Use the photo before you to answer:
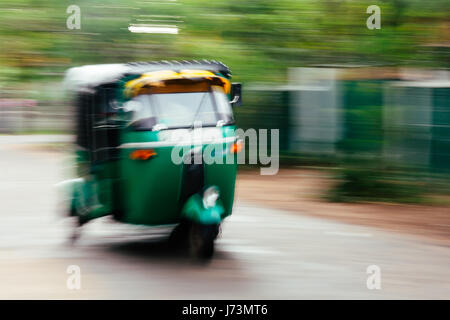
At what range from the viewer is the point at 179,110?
825 centimetres

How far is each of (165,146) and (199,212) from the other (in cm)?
73

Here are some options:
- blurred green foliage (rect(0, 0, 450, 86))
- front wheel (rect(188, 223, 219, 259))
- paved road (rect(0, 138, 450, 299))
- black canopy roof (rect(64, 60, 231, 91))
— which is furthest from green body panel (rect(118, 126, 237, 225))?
blurred green foliage (rect(0, 0, 450, 86))

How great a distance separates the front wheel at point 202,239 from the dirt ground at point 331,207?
2.87 m

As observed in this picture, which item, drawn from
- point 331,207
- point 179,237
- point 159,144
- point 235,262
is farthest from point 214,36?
point 235,262

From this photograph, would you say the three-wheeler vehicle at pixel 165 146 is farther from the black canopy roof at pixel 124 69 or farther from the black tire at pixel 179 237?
the black tire at pixel 179 237

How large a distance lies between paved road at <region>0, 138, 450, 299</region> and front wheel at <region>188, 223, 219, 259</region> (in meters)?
0.16

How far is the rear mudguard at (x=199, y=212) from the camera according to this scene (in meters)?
7.84

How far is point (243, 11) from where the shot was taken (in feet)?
49.6

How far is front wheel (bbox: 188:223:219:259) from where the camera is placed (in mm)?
7941

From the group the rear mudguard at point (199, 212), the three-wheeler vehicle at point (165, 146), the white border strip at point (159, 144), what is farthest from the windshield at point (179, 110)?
the rear mudguard at point (199, 212)

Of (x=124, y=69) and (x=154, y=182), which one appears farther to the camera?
(x=124, y=69)

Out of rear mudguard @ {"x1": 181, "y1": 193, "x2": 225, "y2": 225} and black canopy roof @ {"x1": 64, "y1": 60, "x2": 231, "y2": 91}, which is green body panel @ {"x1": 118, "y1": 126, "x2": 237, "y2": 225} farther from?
black canopy roof @ {"x1": 64, "y1": 60, "x2": 231, "y2": 91}

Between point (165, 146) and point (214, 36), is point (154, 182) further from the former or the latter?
point (214, 36)

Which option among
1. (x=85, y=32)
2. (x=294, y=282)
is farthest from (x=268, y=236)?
(x=85, y=32)
